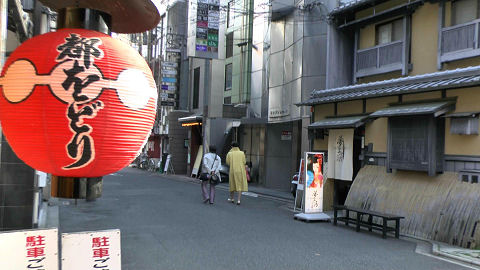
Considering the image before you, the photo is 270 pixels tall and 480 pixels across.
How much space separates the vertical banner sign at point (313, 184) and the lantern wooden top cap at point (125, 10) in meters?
8.94

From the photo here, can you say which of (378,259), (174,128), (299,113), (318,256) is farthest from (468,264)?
(174,128)

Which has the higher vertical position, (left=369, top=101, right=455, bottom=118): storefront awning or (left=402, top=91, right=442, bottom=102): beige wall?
(left=402, top=91, right=442, bottom=102): beige wall

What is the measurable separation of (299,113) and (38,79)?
1700 cm

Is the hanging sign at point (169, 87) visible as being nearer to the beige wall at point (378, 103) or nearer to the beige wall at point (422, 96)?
the beige wall at point (378, 103)

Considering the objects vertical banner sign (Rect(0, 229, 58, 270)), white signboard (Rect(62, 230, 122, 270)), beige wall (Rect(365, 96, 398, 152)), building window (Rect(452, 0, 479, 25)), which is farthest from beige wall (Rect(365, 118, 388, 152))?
vertical banner sign (Rect(0, 229, 58, 270))

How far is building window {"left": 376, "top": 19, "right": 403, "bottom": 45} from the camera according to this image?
46.4 feet

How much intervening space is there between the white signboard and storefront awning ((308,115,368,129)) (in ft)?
34.2

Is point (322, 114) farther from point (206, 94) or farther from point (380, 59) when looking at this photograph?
point (206, 94)

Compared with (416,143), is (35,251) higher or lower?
lower

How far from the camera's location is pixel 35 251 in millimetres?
3873

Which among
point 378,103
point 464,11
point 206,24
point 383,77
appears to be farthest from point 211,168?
point 206,24

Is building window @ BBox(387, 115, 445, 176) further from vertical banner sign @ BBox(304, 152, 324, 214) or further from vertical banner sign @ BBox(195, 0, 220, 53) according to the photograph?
vertical banner sign @ BBox(195, 0, 220, 53)

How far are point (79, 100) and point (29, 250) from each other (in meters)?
1.68

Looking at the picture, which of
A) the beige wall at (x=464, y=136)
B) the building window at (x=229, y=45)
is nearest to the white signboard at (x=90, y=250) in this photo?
the beige wall at (x=464, y=136)
